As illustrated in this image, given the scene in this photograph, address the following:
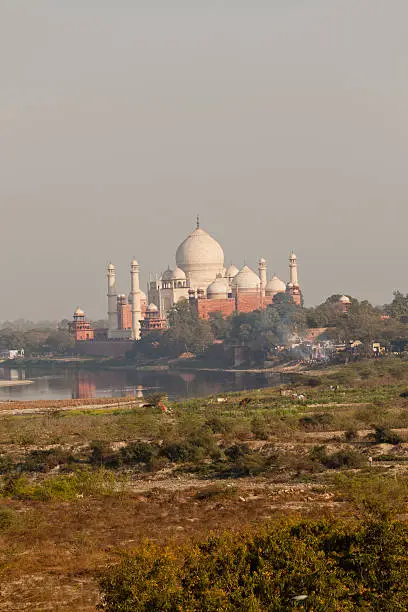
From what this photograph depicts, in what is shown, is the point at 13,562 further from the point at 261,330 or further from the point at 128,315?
the point at 128,315

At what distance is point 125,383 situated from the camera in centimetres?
6450

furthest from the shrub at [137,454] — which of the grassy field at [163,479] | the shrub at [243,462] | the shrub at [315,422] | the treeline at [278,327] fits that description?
the treeline at [278,327]

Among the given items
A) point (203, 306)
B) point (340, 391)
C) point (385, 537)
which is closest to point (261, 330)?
point (203, 306)

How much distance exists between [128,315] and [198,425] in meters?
72.8

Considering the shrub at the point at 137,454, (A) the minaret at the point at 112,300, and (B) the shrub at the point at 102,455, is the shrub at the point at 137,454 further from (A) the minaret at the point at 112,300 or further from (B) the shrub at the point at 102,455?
(A) the minaret at the point at 112,300

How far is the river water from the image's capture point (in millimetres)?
54688

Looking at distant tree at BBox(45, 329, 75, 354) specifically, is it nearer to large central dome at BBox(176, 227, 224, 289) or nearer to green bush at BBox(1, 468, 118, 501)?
large central dome at BBox(176, 227, 224, 289)

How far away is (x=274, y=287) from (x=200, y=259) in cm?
804

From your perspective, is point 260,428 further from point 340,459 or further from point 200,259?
point 200,259

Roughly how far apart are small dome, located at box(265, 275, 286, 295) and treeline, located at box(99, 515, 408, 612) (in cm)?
8696

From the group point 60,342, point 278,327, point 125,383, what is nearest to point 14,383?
point 125,383

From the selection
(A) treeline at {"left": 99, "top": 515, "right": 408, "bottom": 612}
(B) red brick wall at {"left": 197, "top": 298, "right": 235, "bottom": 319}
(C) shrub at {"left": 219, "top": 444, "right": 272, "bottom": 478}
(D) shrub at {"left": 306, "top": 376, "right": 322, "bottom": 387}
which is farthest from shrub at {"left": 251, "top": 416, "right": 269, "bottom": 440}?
(B) red brick wall at {"left": 197, "top": 298, "right": 235, "bottom": 319}

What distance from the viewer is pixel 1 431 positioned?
2742cm

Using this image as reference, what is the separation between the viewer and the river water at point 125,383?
54.7 meters
